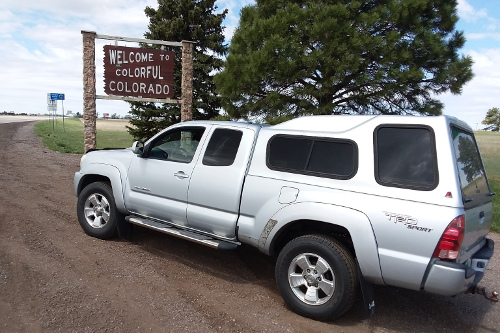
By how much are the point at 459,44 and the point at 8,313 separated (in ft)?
33.3

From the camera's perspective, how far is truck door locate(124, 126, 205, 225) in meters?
4.76

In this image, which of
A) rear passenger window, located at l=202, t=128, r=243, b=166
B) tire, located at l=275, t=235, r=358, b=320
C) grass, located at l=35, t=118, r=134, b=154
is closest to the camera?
tire, located at l=275, t=235, r=358, b=320

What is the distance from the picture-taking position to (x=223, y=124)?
15.6 ft

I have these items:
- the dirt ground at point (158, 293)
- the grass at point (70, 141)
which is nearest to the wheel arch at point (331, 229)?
the dirt ground at point (158, 293)

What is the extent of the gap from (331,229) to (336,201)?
384mm

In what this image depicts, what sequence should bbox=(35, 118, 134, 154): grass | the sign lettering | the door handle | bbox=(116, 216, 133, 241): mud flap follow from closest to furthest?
1. the door handle
2. bbox=(116, 216, 133, 241): mud flap
3. the sign lettering
4. bbox=(35, 118, 134, 154): grass

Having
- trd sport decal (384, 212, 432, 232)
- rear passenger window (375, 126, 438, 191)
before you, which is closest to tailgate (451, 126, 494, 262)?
rear passenger window (375, 126, 438, 191)

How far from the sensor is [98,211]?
5.62 m

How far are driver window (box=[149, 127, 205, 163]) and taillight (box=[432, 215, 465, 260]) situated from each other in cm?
288

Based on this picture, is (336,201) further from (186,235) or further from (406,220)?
(186,235)

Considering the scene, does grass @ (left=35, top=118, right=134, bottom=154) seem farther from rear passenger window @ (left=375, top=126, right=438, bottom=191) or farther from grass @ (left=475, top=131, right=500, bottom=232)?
rear passenger window @ (left=375, top=126, right=438, bottom=191)

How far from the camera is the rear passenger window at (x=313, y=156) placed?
12.3 feet

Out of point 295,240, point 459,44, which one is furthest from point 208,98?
point 295,240

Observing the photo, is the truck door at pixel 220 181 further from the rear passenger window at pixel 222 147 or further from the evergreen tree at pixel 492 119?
the evergreen tree at pixel 492 119
